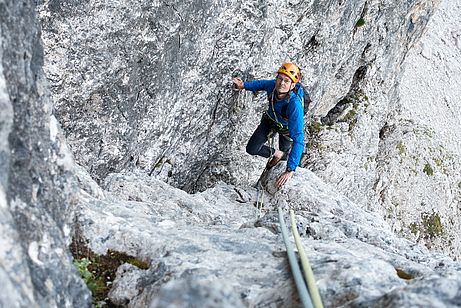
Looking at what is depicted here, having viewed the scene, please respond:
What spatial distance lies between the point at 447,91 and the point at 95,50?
1899 inches

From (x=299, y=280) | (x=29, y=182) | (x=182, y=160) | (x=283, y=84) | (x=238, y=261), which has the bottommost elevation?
(x=299, y=280)

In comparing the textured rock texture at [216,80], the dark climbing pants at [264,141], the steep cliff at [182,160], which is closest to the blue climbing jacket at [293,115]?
the dark climbing pants at [264,141]

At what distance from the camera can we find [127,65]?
1175 cm

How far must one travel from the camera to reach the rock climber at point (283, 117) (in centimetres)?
1248

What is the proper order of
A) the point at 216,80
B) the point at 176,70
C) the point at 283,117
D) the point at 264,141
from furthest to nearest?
the point at 264,141 → the point at 216,80 → the point at 283,117 → the point at 176,70

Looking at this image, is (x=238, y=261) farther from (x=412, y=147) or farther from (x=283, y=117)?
(x=412, y=147)

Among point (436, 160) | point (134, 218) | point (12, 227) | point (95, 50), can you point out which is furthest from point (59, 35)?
point (436, 160)

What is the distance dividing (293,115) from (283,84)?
2.64 feet

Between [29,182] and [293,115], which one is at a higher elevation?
[293,115]

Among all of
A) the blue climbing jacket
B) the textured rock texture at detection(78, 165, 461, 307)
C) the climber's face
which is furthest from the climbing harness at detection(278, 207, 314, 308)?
the climber's face

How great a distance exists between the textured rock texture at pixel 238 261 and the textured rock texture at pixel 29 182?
107 cm

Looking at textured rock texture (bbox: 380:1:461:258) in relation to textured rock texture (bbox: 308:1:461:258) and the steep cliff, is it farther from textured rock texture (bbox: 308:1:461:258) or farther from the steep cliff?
the steep cliff

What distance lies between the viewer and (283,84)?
41.2 feet

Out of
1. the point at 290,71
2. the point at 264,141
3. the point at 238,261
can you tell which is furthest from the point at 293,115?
the point at 238,261
